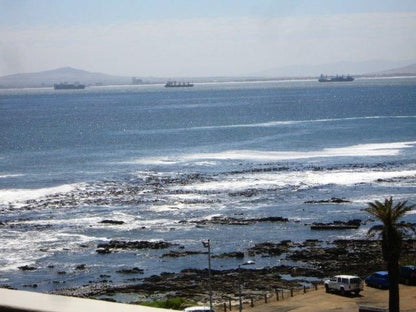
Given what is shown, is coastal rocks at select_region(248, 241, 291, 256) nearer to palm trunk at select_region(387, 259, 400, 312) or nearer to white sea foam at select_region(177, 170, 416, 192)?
palm trunk at select_region(387, 259, 400, 312)

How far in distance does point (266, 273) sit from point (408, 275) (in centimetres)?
829

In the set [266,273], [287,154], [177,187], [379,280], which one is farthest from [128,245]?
[287,154]

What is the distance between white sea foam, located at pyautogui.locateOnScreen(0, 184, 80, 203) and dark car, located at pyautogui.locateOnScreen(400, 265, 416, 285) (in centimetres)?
4026

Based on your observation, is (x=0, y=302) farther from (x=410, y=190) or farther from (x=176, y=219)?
(x=410, y=190)

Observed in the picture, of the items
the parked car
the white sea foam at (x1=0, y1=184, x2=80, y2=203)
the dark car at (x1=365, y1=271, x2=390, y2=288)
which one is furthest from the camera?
the white sea foam at (x1=0, y1=184, x2=80, y2=203)

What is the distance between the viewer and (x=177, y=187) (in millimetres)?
73000

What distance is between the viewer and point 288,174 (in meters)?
80.0

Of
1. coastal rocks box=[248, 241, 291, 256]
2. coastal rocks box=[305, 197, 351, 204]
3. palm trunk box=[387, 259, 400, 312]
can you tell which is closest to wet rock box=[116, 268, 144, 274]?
coastal rocks box=[248, 241, 291, 256]

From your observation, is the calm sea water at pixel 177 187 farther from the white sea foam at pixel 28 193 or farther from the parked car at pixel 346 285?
the parked car at pixel 346 285

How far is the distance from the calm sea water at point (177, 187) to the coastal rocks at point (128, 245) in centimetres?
83

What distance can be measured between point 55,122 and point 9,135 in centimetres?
3145

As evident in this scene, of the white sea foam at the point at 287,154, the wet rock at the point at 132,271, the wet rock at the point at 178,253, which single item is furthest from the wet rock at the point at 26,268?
the white sea foam at the point at 287,154

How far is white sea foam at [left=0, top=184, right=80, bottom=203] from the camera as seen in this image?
69.6 meters

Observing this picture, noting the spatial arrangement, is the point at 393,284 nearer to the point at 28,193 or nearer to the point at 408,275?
the point at 408,275
